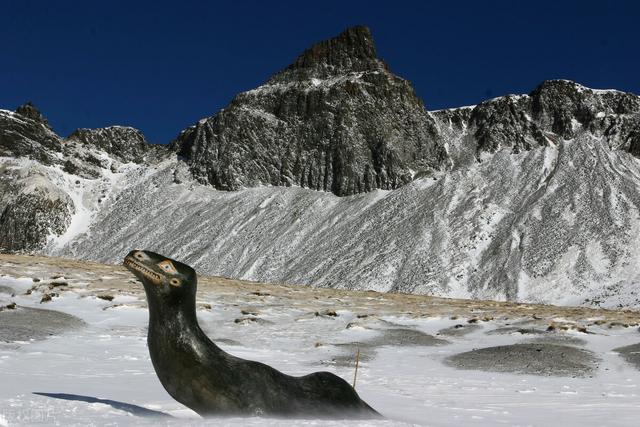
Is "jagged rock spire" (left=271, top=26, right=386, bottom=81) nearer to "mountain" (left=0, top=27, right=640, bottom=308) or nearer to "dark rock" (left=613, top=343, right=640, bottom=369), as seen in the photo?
"mountain" (left=0, top=27, right=640, bottom=308)

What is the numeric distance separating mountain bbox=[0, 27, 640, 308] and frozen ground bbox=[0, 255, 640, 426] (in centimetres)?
4753

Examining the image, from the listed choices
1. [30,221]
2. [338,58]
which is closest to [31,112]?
[30,221]

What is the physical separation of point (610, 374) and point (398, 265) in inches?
2641

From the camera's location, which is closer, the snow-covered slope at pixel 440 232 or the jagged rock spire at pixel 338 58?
the snow-covered slope at pixel 440 232

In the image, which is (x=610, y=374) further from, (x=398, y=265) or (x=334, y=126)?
(x=334, y=126)

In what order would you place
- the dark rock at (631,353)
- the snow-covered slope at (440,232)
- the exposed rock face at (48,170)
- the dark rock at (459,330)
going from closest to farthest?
the dark rock at (631,353)
the dark rock at (459,330)
the snow-covered slope at (440,232)
the exposed rock face at (48,170)

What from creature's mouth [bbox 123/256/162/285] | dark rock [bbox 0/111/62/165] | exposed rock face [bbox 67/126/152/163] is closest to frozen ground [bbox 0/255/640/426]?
creature's mouth [bbox 123/256/162/285]

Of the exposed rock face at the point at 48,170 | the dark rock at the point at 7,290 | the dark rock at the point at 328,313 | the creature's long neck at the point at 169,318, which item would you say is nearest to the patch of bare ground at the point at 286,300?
the dark rock at the point at 328,313

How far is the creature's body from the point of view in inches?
256

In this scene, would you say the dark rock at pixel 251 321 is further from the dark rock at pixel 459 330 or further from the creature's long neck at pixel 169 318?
the creature's long neck at pixel 169 318

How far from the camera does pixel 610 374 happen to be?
1459 centimetres

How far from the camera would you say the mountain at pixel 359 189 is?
78.9 m

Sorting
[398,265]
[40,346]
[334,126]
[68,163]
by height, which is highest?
[334,126]

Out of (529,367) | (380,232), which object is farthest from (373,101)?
(529,367)
